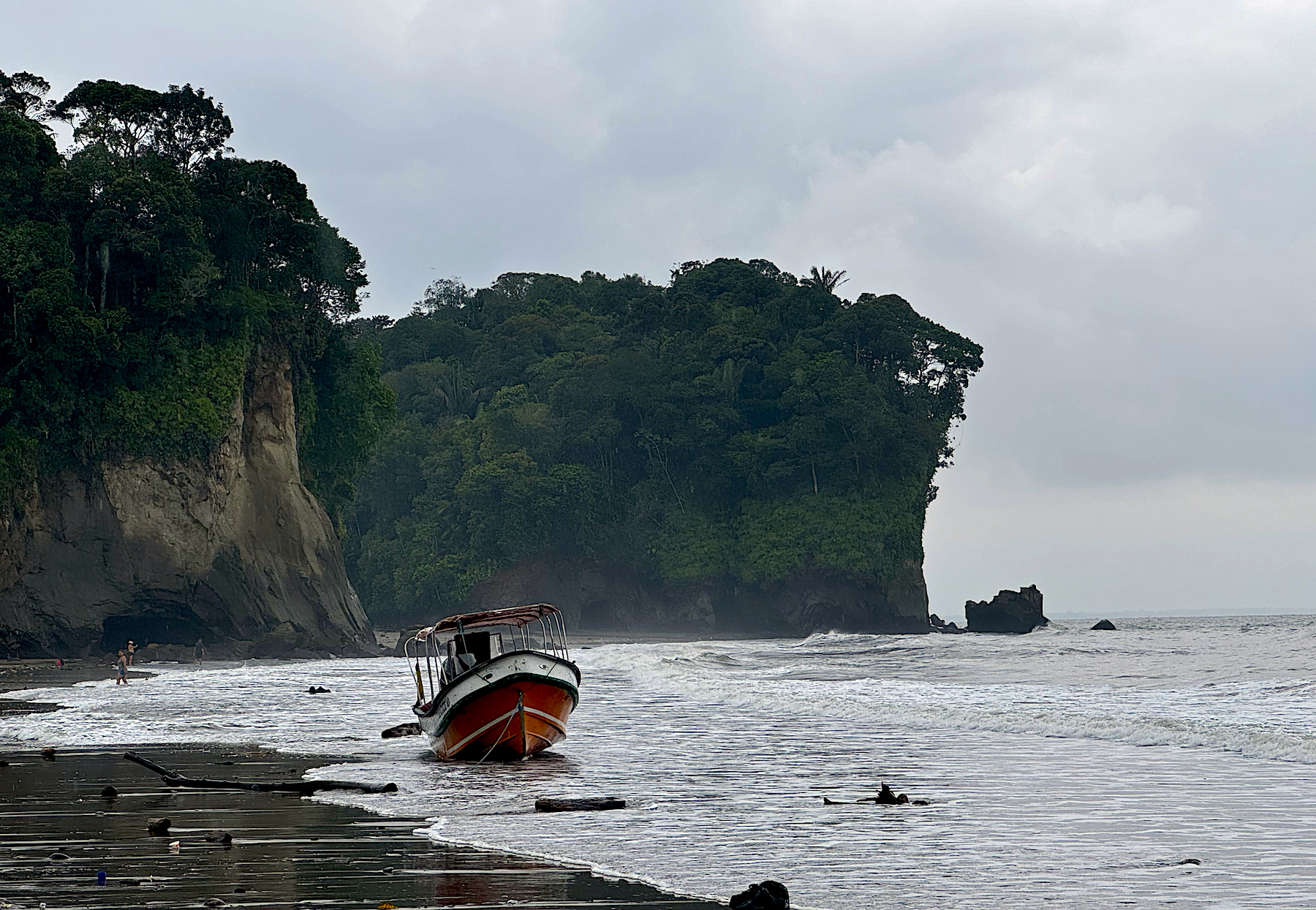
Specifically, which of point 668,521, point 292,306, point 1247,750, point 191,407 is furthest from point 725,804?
point 668,521

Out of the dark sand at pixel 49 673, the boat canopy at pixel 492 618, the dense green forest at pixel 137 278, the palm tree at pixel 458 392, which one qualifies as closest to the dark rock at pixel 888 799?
the boat canopy at pixel 492 618

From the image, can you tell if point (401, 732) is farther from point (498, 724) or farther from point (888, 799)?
point (888, 799)

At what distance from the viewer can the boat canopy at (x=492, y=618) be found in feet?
62.1

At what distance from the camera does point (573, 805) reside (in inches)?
470

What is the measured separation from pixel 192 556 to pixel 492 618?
33.6 meters

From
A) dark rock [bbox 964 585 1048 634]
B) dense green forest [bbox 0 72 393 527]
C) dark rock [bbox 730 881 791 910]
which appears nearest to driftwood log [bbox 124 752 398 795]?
dark rock [bbox 730 881 791 910]

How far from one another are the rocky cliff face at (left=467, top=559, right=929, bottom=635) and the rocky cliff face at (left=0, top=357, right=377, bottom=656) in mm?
30312

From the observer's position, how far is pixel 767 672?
40.5m

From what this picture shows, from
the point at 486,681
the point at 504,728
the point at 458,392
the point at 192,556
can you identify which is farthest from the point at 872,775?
the point at 458,392

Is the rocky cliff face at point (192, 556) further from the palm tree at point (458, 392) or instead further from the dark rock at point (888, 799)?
the palm tree at point (458, 392)

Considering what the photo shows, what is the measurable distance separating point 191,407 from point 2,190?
9445 mm

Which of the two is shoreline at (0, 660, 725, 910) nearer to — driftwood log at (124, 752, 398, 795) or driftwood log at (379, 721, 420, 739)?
driftwood log at (124, 752, 398, 795)

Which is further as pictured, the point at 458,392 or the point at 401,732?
Result: the point at 458,392

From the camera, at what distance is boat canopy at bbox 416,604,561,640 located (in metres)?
18.9
